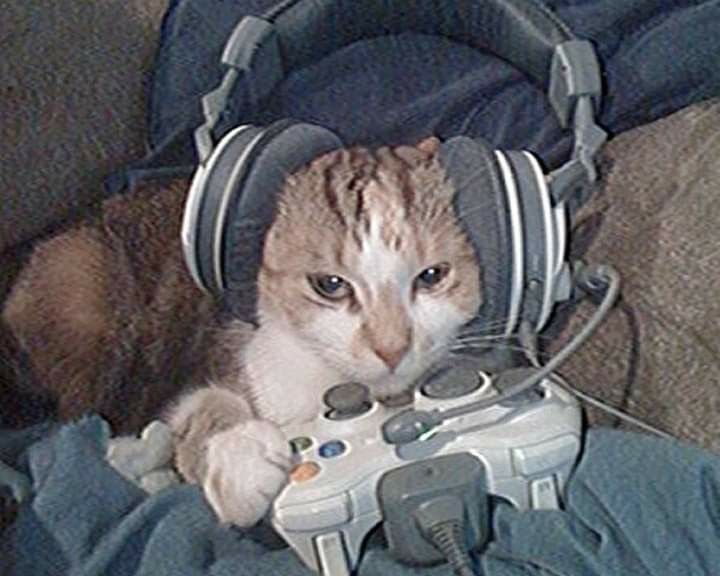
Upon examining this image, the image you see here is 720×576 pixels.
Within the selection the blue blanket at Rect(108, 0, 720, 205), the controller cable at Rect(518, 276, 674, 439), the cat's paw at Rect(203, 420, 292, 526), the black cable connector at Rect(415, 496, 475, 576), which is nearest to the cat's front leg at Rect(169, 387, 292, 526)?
the cat's paw at Rect(203, 420, 292, 526)

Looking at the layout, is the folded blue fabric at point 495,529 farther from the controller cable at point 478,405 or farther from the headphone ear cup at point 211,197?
the headphone ear cup at point 211,197

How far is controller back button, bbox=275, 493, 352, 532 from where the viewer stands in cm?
83

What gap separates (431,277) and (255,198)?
0.16 metres

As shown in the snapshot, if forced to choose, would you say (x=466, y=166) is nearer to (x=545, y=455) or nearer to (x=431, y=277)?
(x=431, y=277)

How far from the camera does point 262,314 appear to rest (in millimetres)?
→ 1077

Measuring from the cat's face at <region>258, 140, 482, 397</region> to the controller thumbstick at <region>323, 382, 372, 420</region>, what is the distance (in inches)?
2.2

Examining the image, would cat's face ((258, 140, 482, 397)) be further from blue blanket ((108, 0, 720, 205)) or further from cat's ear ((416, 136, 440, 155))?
blue blanket ((108, 0, 720, 205))

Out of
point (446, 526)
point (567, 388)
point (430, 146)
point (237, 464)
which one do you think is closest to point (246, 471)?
point (237, 464)

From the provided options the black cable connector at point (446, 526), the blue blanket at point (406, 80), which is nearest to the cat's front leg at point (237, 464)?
the black cable connector at point (446, 526)

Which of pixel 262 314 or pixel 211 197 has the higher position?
pixel 211 197

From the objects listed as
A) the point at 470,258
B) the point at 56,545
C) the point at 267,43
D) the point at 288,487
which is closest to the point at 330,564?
the point at 288,487

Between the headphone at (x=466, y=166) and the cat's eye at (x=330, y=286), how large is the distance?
53mm

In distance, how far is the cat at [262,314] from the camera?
986 millimetres

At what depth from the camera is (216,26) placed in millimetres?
1234
